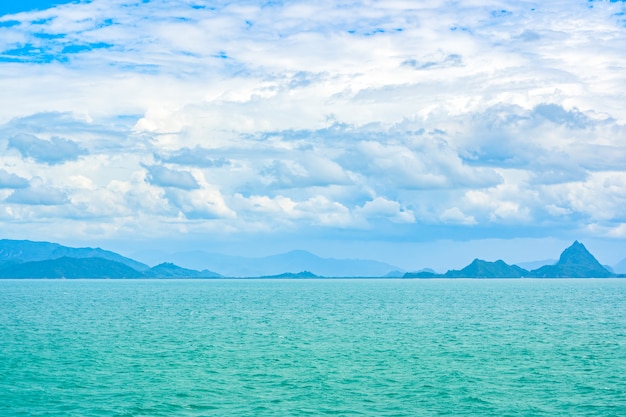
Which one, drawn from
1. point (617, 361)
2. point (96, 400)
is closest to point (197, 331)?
point (96, 400)

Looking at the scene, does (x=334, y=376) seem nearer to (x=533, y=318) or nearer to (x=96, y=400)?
(x=96, y=400)

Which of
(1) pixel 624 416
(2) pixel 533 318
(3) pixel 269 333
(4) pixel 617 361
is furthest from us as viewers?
(2) pixel 533 318

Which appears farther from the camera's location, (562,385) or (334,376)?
(334,376)

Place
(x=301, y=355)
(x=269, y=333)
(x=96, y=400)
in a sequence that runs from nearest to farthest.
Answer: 1. (x=96, y=400)
2. (x=301, y=355)
3. (x=269, y=333)

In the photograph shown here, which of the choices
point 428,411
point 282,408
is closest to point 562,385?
point 428,411

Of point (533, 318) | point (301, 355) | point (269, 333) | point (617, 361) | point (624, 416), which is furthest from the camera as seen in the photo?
point (533, 318)

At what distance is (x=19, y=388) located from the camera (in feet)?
180

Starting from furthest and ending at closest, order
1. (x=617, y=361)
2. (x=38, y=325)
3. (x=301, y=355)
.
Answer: (x=38, y=325), (x=301, y=355), (x=617, y=361)

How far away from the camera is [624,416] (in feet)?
150

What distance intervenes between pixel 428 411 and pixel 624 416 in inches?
519

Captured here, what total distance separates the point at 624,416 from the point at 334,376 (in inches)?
952

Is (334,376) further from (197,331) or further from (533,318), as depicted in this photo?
(533,318)

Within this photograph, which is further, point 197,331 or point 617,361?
point 197,331

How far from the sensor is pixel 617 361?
68375 mm
